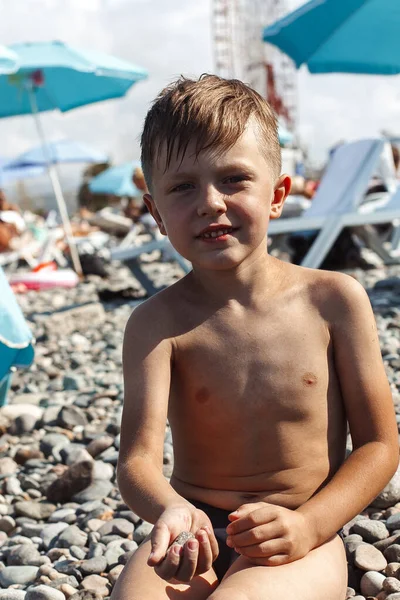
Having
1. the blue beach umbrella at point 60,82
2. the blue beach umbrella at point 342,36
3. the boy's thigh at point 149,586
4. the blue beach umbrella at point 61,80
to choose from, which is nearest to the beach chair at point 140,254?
the blue beach umbrella at point 342,36

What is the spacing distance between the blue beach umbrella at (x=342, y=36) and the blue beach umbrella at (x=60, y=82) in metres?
2.62

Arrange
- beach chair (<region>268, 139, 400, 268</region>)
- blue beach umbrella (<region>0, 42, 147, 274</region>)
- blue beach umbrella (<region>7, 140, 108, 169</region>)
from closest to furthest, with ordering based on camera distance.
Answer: beach chair (<region>268, 139, 400, 268</region>)
blue beach umbrella (<region>0, 42, 147, 274</region>)
blue beach umbrella (<region>7, 140, 108, 169</region>)

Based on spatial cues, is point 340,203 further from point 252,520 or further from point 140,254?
point 252,520

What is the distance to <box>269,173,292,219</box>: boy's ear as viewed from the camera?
1691mm

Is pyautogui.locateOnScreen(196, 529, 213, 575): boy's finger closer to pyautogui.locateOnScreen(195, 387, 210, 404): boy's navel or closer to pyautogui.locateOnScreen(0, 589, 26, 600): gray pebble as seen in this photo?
pyautogui.locateOnScreen(195, 387, 210, 404): boy's navel

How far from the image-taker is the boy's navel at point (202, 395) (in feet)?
5.29

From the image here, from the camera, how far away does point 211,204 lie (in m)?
1.51

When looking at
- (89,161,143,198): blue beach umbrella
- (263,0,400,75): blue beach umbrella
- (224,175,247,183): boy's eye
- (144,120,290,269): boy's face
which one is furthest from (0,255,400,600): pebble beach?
(89,161,143,198): blue beach umbrella

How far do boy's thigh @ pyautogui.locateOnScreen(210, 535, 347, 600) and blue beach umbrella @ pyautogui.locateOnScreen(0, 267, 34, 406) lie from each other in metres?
1.83

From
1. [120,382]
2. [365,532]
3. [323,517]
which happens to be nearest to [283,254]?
[120,382]

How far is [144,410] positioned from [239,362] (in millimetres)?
227

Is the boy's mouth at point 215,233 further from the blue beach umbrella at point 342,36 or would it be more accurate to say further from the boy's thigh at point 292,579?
the blue beach umbrella at point 342,36

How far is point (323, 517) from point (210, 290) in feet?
1.80

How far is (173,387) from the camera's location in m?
1.67
